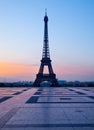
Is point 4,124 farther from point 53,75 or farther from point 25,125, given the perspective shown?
point 53,75

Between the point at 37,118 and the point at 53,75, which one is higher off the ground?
the point at 53,75

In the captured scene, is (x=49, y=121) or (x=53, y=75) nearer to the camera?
(x=49, y=121)

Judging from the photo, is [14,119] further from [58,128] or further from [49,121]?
[58,128]

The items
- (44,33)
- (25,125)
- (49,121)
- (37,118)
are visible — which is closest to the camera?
(25,125)

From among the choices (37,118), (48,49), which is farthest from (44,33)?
(37,118)

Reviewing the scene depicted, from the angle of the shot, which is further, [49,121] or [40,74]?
[40,74]

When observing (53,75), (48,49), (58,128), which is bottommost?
(58,128)

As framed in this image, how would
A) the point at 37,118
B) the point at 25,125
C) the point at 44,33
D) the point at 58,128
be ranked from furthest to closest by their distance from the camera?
1. the point at 44,33
2. the point at 37,118
3. the point at 25,125
4. the point at 58,128

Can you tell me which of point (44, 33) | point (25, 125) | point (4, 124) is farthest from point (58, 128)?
point (44, 33)

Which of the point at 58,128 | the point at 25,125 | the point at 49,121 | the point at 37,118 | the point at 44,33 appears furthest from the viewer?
the point at 44,33
